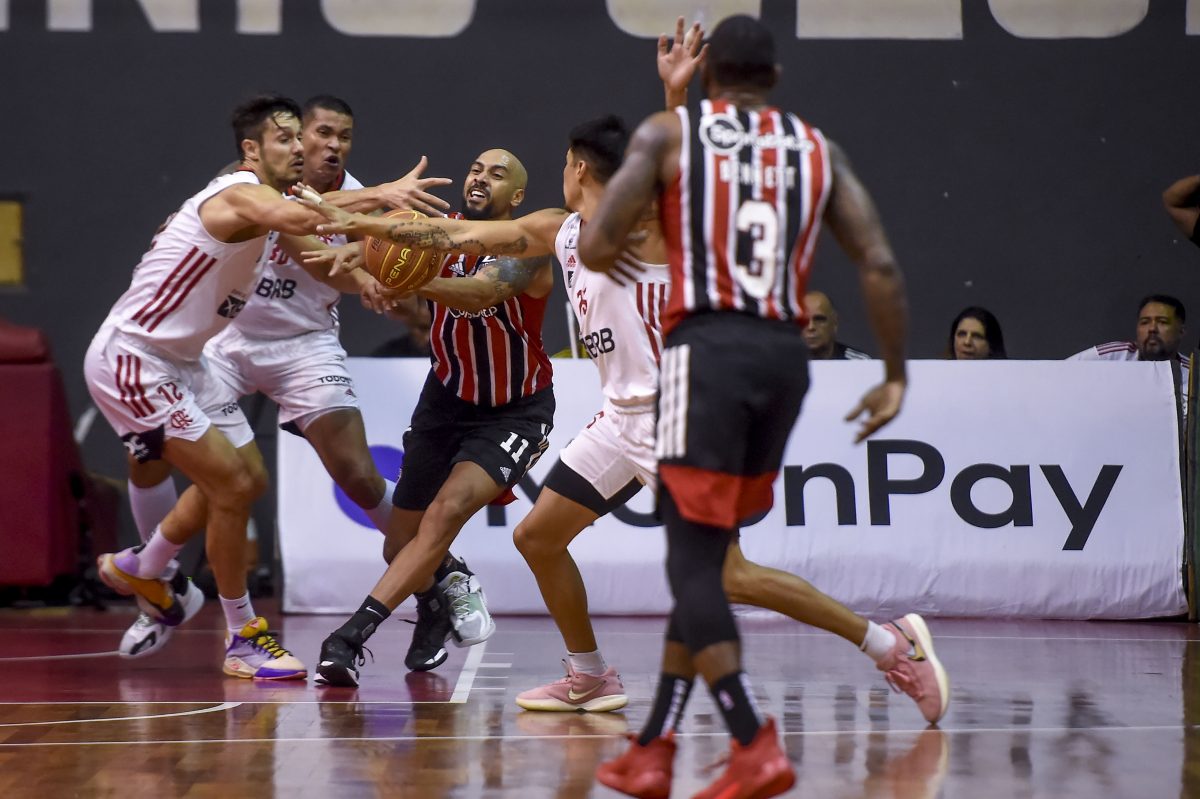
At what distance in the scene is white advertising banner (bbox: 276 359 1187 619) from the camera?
28.7 ft

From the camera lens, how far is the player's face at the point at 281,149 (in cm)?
661

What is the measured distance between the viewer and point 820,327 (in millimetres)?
9352

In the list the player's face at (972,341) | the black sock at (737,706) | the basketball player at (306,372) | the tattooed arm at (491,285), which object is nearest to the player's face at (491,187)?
the tattooed arm at (491,285)

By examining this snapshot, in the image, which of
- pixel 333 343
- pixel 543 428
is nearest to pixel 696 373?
pixel 543 428

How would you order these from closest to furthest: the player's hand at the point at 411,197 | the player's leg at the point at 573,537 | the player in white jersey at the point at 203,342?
the player's leg at the point at 573,537, the player's hand at the point at 411,197, the player in white jersey at the point at 203,342

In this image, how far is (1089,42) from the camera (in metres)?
11.0

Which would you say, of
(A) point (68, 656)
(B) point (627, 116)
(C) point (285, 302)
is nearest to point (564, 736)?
(A) point (68, 656)

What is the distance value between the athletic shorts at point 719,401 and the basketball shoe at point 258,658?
118 inches

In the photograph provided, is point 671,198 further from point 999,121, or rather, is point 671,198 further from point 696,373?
point 999,121

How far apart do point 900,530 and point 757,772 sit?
5.22 meters

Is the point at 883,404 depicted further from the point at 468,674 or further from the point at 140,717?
the point at 468,674

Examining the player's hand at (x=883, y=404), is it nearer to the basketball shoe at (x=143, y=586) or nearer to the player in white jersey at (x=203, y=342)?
the player in white jersey at (x=203, y=342)

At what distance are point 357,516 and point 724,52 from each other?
523cm

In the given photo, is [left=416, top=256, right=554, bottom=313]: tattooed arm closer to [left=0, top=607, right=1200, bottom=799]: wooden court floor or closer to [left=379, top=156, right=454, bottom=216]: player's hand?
[left=379, top=156, right=454, bottom=216]: player's hand
